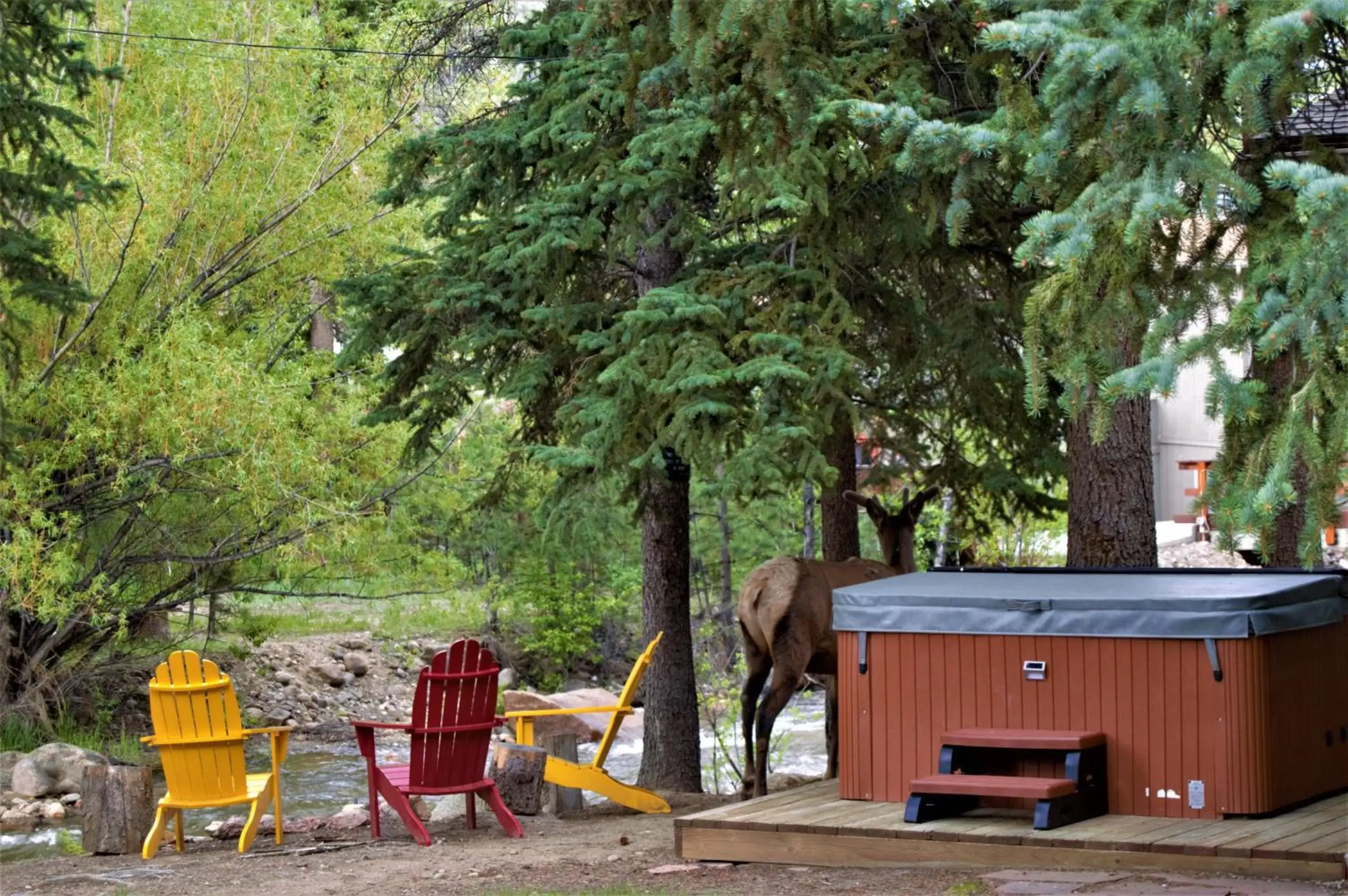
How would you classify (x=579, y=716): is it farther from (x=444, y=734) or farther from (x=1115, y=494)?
(x=444, y=734)

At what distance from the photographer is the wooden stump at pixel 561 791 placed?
10.9 m

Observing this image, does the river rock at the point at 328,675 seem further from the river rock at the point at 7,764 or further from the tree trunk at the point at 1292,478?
the tree trunk at the point at 1292,478

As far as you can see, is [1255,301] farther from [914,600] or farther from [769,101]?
[769,101]

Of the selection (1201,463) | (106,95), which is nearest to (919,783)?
(106,95)

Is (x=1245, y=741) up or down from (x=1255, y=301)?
down

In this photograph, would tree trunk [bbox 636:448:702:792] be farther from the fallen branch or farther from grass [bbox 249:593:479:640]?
grass [bbox 249:593:479:640]

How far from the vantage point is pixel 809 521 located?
21594 mm

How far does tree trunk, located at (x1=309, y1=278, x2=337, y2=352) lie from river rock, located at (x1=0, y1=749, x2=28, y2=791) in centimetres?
541

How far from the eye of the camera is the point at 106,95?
15562 millimetres

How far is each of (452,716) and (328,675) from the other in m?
14.2

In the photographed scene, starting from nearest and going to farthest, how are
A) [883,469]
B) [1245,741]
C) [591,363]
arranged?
[1245,741]
[591,363]
[883,469]

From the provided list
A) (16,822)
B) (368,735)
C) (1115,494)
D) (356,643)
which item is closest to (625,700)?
(368,735)

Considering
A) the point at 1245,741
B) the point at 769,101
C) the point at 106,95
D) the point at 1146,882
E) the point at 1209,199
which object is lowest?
the point at 1146,882

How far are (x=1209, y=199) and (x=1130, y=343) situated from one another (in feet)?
12.4
